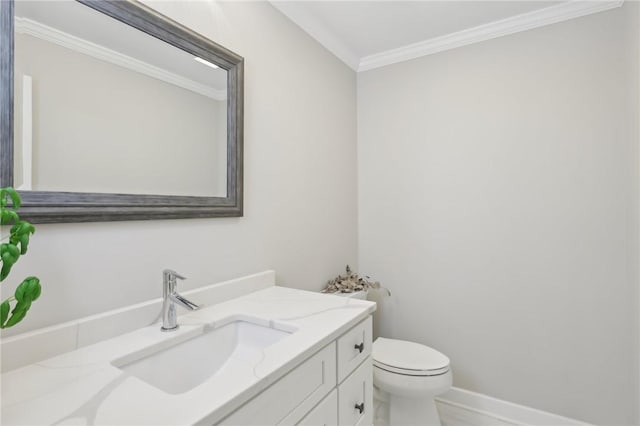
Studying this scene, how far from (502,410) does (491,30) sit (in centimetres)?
226

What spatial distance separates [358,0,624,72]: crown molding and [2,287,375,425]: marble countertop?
6.15ft

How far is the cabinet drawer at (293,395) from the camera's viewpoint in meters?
0.72

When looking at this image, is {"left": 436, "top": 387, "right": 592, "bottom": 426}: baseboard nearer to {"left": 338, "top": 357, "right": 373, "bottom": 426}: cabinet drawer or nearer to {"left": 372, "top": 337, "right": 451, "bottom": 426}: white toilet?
{"left": 372, "top": 337, "right": 451, "bottom": 426}: white toilet

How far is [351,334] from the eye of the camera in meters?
1.12

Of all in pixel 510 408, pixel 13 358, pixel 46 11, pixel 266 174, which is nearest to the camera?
pixel 13 358

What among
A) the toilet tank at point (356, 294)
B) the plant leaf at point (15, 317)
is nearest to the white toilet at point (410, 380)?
the toilet tank at point (356, 294)

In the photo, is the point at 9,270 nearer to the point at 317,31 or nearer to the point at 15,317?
the point at 15,317

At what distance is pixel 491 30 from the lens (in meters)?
1.94

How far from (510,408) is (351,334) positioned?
4.76ft

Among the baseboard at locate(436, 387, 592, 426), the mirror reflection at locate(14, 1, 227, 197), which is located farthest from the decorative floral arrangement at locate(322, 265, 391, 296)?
the mirror reflection at locate(14, 1, 227, 197)

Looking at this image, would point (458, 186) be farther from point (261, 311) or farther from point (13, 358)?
point (13, 358)

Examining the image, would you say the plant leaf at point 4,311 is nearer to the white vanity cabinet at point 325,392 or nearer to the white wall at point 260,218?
the white wall at point 260,218

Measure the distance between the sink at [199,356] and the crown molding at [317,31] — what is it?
1555 mm

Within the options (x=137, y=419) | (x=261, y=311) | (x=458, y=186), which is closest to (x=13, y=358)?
(x=137, y=419)
